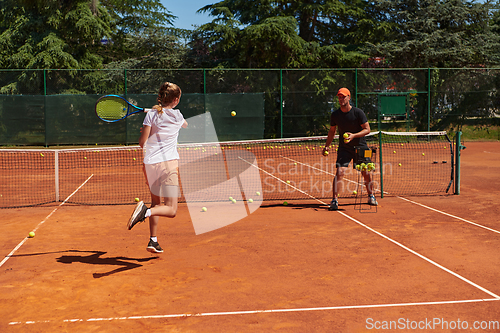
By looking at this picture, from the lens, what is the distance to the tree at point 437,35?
22.5 meters

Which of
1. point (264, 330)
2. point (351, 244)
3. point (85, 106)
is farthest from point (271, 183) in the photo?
point (85, 106)

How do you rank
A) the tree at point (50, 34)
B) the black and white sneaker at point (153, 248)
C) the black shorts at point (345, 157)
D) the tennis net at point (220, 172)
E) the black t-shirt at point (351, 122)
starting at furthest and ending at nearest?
the tree at point (50, 34)
the tennis net at point (220, 172)
the black shorts at point (345, 157)
the black t-shirt at point (351, 122)
the black and white sneaker at point (153, 248)

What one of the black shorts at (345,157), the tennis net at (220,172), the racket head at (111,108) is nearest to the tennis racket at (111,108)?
the racket head at (111,108)

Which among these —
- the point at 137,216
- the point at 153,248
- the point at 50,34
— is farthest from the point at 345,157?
the point at 50,34

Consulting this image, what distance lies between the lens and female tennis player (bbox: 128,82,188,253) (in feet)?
13.4

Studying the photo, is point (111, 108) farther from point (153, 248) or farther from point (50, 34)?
point (50, 34)

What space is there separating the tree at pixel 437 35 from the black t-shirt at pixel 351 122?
56.8ft

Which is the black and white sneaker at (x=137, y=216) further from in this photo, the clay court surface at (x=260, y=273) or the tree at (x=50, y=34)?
the tree at (x=50, y=34)

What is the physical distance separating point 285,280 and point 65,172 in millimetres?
8594

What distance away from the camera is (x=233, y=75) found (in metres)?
18.6

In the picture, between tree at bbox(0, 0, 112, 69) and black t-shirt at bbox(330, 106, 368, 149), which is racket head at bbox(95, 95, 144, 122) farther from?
tree at bbox(0, 0, 112, 69)

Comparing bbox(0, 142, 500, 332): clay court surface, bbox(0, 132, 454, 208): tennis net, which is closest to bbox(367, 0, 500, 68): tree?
bbox(0, 132, 454, 208): tennis net

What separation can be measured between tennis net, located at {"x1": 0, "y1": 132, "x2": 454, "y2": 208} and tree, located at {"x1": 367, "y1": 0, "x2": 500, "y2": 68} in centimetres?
780

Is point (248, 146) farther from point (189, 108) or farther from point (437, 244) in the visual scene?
point (437, 244)
